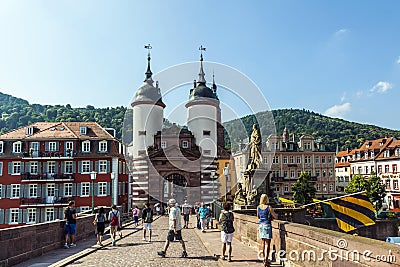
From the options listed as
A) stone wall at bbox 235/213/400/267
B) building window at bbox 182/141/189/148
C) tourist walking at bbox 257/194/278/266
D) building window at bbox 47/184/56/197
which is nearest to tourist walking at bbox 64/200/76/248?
stone wall at bbox 235/213/400/267

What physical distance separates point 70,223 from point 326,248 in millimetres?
12090

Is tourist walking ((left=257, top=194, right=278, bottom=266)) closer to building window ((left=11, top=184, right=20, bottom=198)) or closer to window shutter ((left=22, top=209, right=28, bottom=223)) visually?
window shutter ((left=22, top=209, right=28, bottom=223))

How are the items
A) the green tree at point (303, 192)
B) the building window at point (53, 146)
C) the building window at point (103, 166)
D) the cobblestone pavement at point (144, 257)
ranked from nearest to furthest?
the cobblestone pavement at point (144, 257) < the building window at point (103, 166) < the building window at point (53, 146) < the green tree at point (303, 192)

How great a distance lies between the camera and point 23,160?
47500mm

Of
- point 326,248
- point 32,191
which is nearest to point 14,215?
point 32,191

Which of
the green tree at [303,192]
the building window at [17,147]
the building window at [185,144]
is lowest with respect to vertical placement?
the green tree at [303,192]

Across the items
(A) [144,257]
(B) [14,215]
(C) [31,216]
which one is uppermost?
(A) [144,257]

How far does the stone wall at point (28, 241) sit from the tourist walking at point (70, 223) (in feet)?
0.66

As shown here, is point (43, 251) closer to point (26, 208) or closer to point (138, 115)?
point (26, 208)

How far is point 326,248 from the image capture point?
7656 millimetres

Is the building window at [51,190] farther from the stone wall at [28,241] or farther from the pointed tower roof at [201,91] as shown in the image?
the stone wall at [28,241]

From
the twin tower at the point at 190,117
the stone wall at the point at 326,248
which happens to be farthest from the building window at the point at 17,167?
the stone wall at the point at 326,248

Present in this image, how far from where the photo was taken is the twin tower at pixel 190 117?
60.1 m

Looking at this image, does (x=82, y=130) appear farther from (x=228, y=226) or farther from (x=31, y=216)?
(x=228, y=226)
